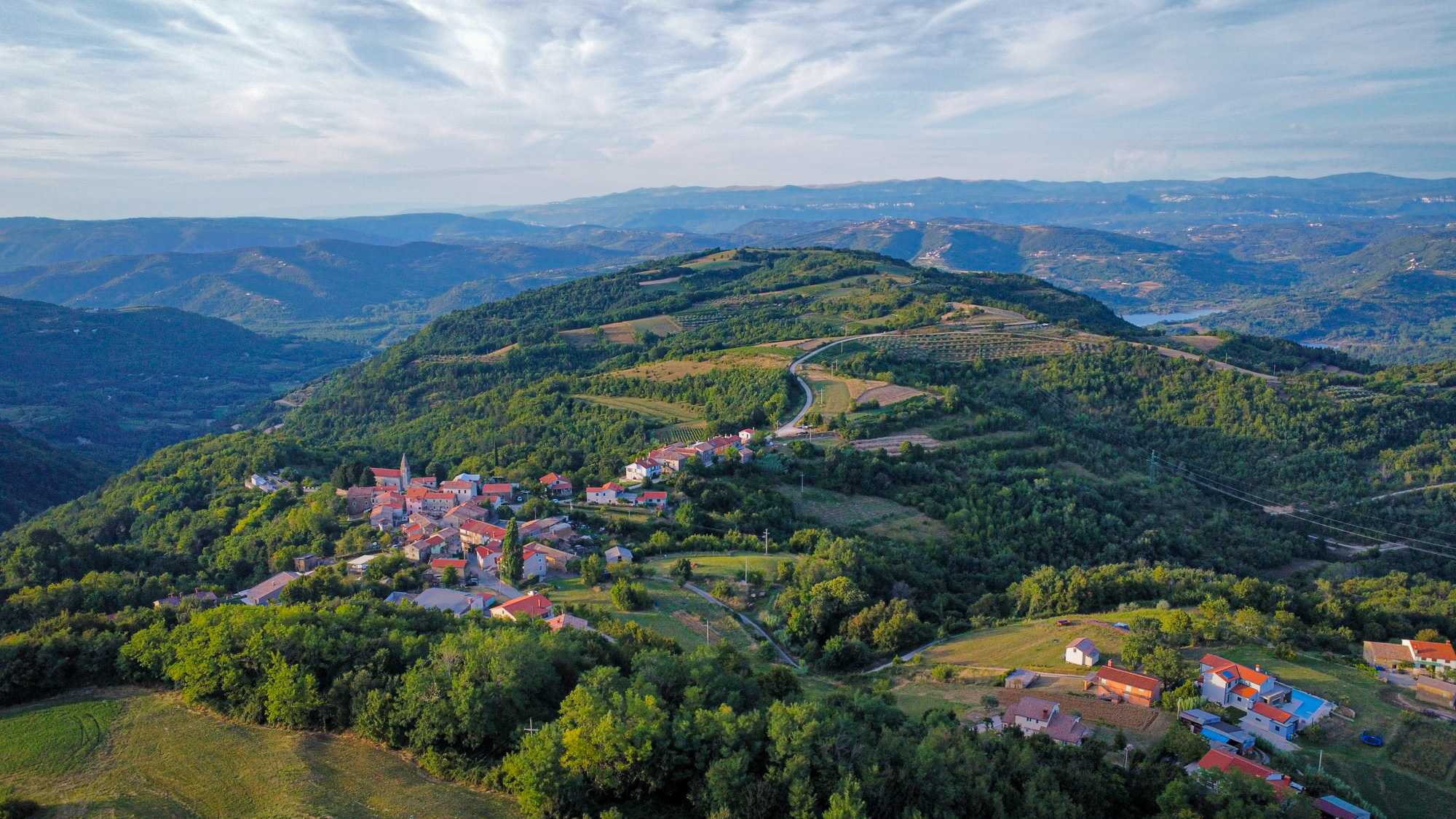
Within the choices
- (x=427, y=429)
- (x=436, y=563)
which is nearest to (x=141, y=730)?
(x=436, y=563)

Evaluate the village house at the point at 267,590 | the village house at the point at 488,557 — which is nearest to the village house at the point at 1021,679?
the village house at the point at 488,557

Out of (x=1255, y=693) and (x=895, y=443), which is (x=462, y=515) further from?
(x=1255, y=693)

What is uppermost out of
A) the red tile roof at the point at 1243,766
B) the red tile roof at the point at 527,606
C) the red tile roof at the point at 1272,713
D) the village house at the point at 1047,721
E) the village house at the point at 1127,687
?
the red tile roof at the point at 1243,766

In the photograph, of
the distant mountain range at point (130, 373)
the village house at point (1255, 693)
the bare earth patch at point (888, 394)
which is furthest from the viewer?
the distant mountain range at point (130, 373)

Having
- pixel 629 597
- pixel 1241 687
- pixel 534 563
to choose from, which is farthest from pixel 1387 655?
pixel 534 563

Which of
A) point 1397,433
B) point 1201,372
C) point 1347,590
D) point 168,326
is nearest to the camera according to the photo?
point 1347,590

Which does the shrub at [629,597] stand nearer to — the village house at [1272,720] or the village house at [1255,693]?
the village house at [1255,693]

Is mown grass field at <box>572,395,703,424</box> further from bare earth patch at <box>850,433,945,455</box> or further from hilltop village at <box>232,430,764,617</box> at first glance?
bare earth patch at <box>850,433,945,455</box>

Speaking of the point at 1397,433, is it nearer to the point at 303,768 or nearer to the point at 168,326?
the point at 303,768
